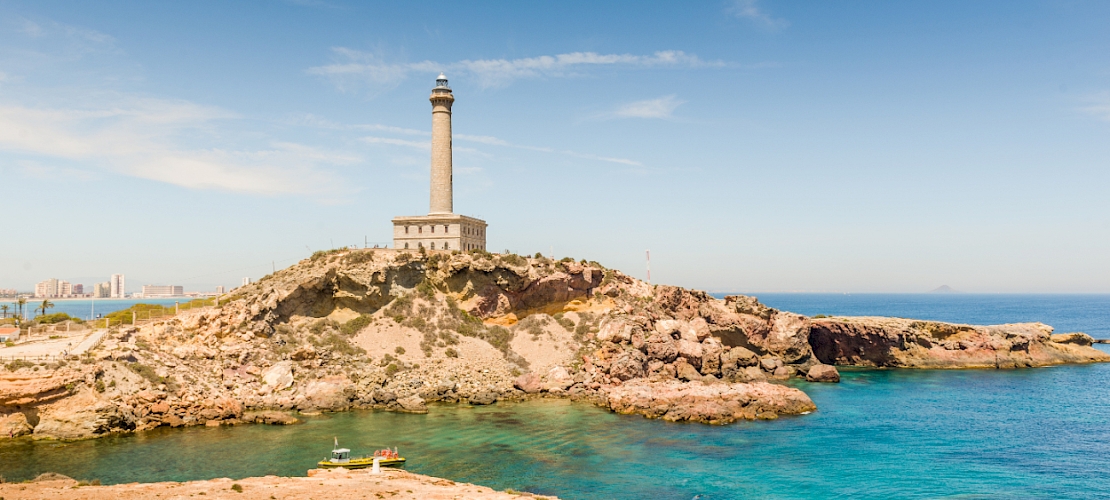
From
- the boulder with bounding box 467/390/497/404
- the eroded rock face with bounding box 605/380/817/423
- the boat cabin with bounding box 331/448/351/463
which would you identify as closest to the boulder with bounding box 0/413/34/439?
the boat cabin with bounding box 331/448/351/463

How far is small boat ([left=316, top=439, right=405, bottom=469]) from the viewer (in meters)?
33.6

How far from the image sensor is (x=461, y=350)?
59812 millimetres

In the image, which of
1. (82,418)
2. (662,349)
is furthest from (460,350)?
(82,418)

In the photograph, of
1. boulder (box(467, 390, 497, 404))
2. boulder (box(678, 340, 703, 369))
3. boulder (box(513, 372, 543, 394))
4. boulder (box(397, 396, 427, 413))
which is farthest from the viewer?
boulder (box(678, 340, 703, 369))

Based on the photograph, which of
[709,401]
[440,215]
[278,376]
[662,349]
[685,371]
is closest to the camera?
[709,401]

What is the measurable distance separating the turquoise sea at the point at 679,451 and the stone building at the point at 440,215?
23.9m

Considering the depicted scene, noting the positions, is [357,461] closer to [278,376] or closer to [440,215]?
[278,376]

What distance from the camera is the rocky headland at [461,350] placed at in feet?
147

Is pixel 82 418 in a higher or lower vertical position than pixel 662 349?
lower

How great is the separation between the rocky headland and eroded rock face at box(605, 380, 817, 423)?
0.16 metres

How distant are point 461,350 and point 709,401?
76.8 ft

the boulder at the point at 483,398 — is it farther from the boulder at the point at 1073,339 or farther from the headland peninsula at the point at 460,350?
the boulder at the point at 1073,339

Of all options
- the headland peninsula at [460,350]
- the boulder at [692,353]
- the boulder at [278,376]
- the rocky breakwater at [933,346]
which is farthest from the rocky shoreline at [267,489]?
the rocky breakwater at [933,346]

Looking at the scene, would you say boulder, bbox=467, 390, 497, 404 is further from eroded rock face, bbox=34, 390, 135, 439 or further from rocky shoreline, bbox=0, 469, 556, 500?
eroded rock face, bbox=34, 390, 135, 439
